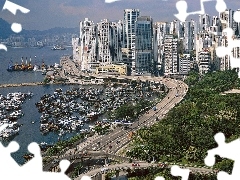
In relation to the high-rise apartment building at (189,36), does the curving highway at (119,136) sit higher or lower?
lower

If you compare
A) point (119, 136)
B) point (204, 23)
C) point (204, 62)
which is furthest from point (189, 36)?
point (119, 136)

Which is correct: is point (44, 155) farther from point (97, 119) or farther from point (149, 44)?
point (149, 44)

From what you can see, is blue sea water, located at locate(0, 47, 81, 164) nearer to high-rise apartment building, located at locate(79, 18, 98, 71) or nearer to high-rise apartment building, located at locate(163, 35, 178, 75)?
high-rise apartment building, located at locate(79, 18, 98, 71)


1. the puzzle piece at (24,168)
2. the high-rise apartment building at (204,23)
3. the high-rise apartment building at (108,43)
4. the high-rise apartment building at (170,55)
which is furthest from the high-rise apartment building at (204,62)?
the puzzle piece at (24,168)

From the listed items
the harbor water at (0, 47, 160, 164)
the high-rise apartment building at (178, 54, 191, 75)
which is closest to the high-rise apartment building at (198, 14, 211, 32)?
the high-rise apartment building at (178, 54, 191, 75)

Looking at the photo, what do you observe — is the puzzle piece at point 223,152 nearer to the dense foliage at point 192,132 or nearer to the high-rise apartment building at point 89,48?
the dense foliage at point 192,132

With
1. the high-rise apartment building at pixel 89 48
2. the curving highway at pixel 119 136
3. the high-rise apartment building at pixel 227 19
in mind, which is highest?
the high-rise apartment building at pixel 227 19
